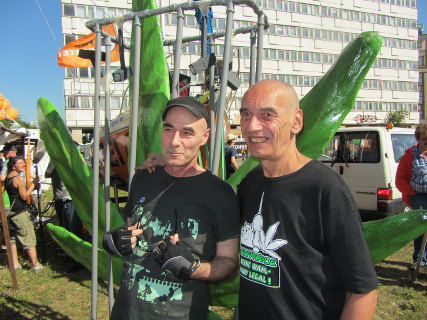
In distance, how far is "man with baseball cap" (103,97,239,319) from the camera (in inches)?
50.7

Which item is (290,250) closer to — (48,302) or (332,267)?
(332,267)

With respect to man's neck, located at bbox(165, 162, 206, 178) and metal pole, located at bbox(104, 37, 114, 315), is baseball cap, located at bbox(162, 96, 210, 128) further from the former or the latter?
metal pole, located at bbox(104, 37, 114, 315)

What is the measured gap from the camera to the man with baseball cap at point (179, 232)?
1287mm

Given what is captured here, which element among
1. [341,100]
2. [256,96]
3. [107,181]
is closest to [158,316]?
[107,181]

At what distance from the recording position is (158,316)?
4.22ft

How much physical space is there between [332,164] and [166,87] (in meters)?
4.30

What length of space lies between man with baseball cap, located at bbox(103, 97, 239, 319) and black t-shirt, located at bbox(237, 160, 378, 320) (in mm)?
166

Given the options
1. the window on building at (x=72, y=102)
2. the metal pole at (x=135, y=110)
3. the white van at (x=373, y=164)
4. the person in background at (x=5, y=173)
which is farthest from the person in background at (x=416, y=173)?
the window on building at (x=72, y=102)

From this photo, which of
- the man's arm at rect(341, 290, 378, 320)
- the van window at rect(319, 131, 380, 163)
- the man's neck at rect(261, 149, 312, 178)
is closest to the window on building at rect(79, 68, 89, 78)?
the van window at rect(319, 131, 380, 163)

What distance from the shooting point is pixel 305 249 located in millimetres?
1044

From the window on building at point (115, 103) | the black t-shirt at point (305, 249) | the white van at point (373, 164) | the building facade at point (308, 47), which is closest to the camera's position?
the black t-shirt at point (305, 249)

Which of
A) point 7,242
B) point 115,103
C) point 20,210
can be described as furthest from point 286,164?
point 115,103

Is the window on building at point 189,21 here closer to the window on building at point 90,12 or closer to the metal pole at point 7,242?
the window on building at point 90,12

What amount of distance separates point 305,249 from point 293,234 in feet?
0.19
